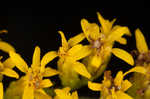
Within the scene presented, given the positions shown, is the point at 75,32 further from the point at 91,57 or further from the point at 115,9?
the point at 91,57

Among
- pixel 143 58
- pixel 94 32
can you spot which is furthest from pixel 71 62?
pixel 143 58

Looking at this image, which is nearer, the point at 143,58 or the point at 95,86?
the point at 95,86

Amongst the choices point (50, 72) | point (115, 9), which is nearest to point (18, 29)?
point (115, 9)

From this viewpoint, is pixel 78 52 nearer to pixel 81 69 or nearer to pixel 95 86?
pixel 81 69

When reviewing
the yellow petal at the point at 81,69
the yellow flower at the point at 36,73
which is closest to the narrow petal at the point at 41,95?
the yellow flower at the point at 36,73

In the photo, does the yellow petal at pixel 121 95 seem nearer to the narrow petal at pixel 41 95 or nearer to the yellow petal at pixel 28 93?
the narrow petal at pixel 41 95

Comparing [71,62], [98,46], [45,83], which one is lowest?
[45,83]
